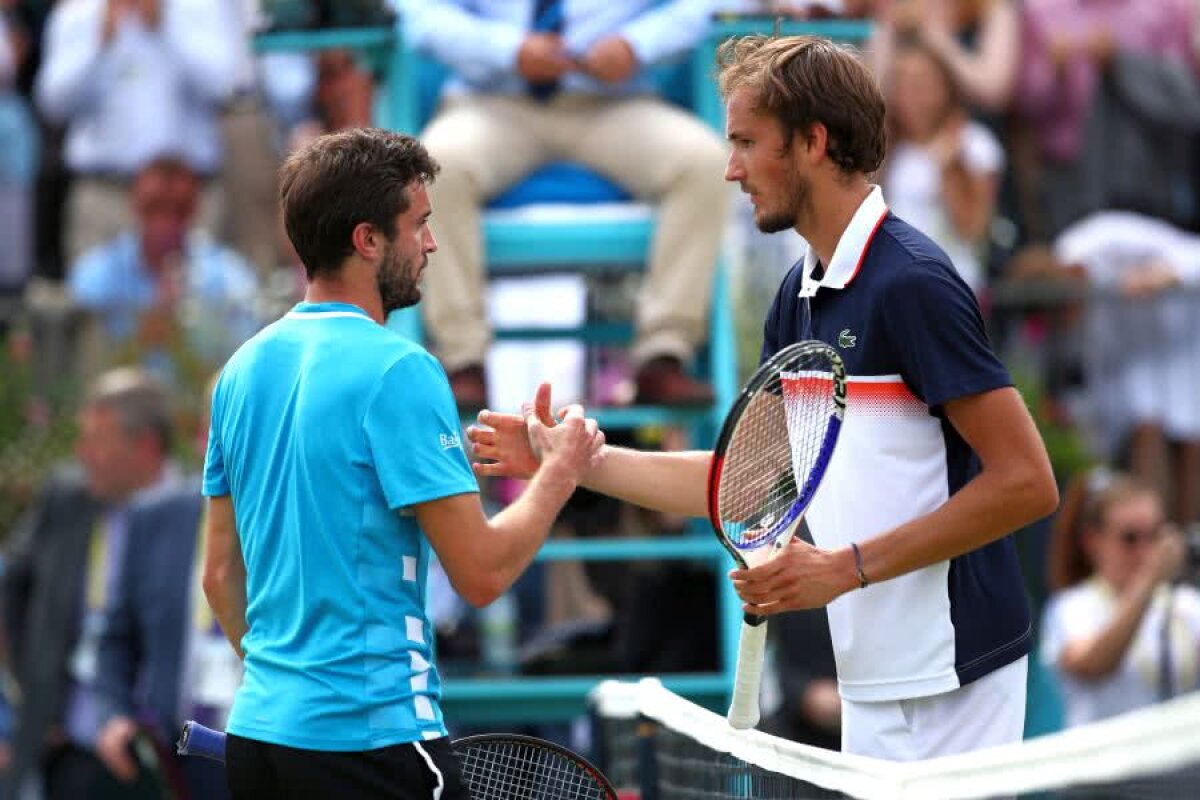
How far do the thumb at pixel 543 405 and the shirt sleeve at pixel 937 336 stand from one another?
614 mm

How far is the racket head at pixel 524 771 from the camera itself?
383cm

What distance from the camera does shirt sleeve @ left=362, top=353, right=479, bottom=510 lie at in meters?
3.40

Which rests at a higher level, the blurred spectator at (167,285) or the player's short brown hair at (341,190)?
the player's short brown hair at (341,190)

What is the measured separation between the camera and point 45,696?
26.4 ft

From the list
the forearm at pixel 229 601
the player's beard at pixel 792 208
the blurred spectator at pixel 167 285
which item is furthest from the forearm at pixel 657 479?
the blurred spectator at pixel 167 285

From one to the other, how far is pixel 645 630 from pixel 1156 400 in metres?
3.14

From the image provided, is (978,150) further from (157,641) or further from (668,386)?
(157,641)

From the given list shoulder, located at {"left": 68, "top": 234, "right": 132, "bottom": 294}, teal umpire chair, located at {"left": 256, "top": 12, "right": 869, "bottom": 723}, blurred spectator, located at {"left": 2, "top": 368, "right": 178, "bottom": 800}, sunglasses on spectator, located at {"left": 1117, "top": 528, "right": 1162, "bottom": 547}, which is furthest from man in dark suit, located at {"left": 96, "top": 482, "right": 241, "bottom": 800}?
sunglasses on spectator, located at {"left": 1117, "top": 528, "right": 1162, "bottom": 547}

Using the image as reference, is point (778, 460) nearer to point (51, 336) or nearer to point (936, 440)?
point (936, 440)

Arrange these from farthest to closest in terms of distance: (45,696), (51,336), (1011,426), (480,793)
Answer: (51,336) → (45,696) → (480,793) → (1011,426)

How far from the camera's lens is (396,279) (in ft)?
11.9

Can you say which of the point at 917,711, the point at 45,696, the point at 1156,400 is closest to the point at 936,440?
the point at 917,711

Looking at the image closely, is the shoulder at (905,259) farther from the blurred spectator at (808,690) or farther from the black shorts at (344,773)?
the blurred spectator at (808,690)

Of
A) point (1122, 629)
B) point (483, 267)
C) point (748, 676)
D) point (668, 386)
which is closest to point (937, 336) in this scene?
point (748, 676)
